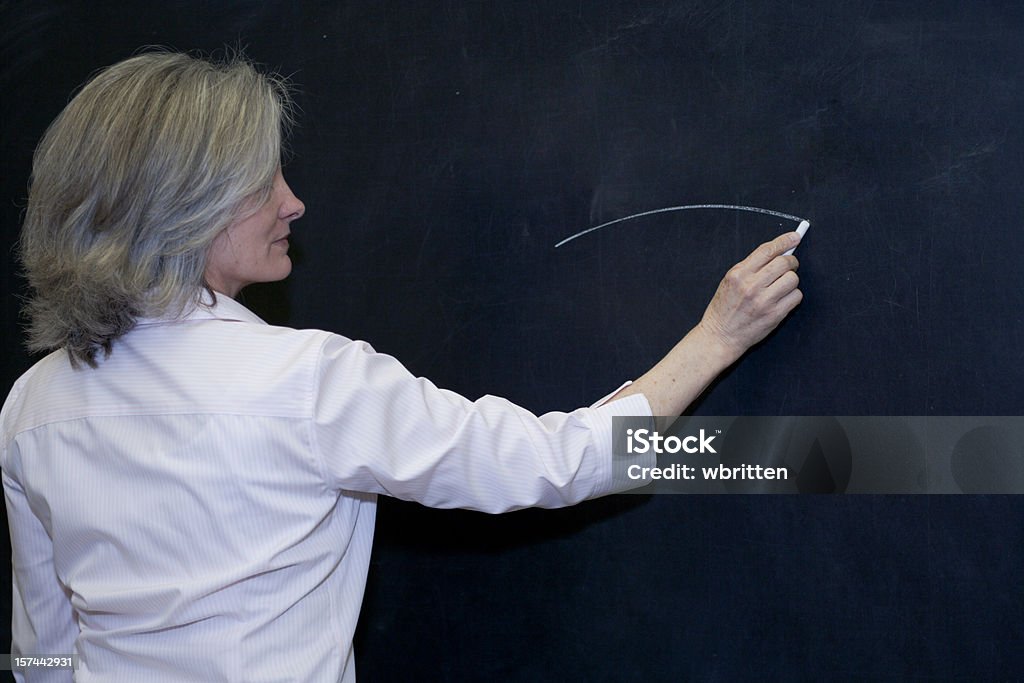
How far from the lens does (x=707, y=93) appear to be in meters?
1.34

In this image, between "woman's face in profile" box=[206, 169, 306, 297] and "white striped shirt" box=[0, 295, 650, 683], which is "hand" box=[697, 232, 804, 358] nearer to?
"white striped shirt" box=[0, 295, 650, 683]

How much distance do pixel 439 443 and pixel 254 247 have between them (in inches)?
11.7

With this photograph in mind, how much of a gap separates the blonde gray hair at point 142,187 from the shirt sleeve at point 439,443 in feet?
0.59

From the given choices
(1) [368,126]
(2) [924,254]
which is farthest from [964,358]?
(1) [368,126]

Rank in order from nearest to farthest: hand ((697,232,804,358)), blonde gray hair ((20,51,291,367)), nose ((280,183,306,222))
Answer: blonde gray hair ((20,51,291,367)), nose ((280,183,306,222)), hand ((697,232,804,358))

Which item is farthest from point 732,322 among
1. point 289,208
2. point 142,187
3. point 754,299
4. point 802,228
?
point 142,187

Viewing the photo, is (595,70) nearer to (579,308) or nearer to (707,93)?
(707,93)

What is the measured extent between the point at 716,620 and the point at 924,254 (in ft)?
1.78

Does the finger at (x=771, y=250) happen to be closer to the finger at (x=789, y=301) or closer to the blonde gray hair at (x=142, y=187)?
A: the finger at (x=789, y=301)

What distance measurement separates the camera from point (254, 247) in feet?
3.74

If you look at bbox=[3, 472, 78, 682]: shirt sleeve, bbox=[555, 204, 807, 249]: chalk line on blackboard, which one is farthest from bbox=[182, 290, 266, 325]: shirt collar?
bbox=[555, 204, 807, 249]: chalk line on blackboard

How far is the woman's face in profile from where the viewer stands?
3.66 feet

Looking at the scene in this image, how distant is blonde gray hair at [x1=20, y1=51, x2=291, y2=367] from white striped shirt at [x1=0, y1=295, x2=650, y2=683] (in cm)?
5

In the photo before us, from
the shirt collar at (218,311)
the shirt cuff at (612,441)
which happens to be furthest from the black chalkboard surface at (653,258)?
the shirt collar at (218,311)
